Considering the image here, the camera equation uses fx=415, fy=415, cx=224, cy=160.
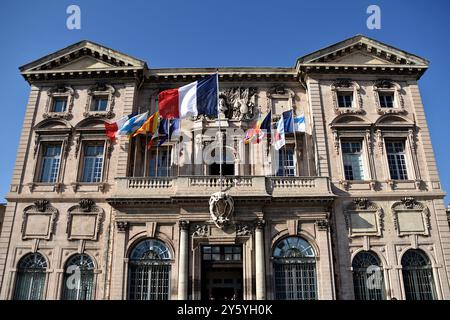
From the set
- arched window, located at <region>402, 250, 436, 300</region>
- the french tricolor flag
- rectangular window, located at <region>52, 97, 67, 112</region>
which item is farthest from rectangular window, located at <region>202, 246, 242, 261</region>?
rectangular window, located at <region>52, 97, 67, 112</region>

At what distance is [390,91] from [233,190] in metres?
11.9

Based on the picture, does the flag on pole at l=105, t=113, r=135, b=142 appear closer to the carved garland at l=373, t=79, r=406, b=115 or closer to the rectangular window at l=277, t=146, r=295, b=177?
the rectangular window at l=277, t=146, r=295, b=177

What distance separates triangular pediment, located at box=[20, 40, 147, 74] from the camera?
84.2ft

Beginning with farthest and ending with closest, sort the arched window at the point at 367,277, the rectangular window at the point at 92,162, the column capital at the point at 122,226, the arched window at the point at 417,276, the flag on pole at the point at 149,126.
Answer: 1. the rectangular window at the point at 92,162
2. the flag on pole at the point at 149,126
3. the column capital at the point at 122,226
4. the arched window at the point at 417,276
5. the arched window at the point at 367,277

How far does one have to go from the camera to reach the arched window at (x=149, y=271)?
68.6 feet

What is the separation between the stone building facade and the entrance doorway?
55mm

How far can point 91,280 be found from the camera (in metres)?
21.5

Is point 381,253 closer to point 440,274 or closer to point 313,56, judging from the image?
point 440,274

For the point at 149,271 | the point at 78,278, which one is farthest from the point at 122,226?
the point at 78,278

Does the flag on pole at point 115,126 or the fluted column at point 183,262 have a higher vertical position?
the flag on pole at point 115,126

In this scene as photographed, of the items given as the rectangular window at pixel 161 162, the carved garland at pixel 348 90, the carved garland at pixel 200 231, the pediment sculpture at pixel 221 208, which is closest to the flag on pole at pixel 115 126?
the rectangular window at pixel 161 162

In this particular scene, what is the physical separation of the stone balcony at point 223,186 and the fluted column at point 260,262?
5.89 feet

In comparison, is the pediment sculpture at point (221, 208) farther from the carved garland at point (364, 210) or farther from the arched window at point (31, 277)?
the arched window at point (31, 277)
